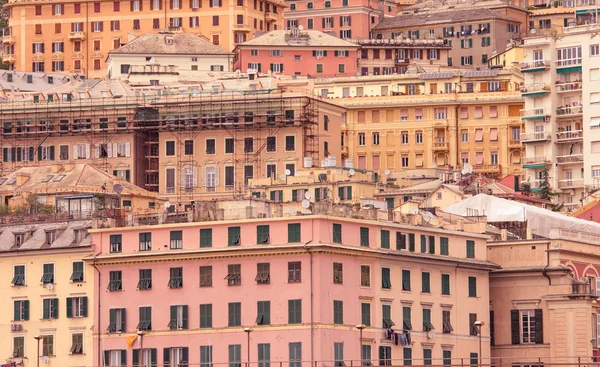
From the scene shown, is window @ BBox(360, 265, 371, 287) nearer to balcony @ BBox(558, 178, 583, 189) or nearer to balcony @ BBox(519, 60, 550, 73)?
balcony @ BBox(558, 178, 583, 189)

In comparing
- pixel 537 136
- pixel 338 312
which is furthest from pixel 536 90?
pixel 338 312

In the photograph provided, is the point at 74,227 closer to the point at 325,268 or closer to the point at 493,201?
the point at 325,268

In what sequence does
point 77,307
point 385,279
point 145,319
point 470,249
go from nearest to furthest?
1. point 385,279
2. point 145,319
3. point 77,307
4. point 470,249

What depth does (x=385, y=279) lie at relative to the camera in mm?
126688

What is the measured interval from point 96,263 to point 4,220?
15.3 metres

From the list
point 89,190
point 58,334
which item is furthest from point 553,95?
point 58,334

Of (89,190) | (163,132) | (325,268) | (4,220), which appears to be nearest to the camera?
(325,268)

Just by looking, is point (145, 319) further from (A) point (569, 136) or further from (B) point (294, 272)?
(A) point (569, 136)

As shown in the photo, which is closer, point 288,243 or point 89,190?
point 288,243

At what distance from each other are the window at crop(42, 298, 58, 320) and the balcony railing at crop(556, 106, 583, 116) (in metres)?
69.2

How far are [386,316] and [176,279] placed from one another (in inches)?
475

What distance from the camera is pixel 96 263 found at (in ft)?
422

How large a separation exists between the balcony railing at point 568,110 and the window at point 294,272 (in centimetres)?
6898

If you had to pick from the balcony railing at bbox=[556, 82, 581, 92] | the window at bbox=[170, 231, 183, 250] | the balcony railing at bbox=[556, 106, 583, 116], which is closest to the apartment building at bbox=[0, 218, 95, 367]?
the window at bbox=[170, 231, 183, 250]
